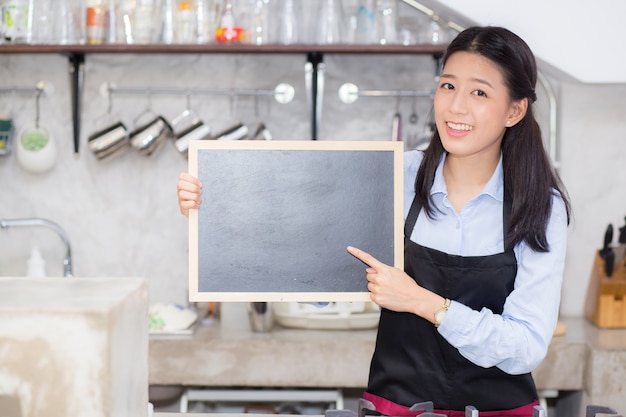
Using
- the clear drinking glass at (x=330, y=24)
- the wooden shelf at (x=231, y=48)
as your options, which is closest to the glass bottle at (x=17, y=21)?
the wooden shelf at (x=231, y=48)

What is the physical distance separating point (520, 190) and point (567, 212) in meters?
0.11

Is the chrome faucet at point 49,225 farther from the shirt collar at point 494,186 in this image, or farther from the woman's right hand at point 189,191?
the shirt collar at point 494,186

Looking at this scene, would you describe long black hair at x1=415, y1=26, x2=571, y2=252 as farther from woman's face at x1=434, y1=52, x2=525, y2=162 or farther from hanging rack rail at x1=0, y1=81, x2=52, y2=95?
hanging rack rail at x1=0, y1=81, x2=52, y2=95

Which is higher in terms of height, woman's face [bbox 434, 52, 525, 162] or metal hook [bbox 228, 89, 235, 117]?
metal hook [bbox 228, 89, 235, 117]

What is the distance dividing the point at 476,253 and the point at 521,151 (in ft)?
0.78

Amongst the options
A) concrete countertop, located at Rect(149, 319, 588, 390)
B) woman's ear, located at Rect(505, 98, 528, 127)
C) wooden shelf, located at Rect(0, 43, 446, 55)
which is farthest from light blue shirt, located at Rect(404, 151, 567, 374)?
wooden shelf, located at Rect(0, 43, 446, 55)

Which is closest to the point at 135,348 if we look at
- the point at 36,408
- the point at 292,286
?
the point at 36,408

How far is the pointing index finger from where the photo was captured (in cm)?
161

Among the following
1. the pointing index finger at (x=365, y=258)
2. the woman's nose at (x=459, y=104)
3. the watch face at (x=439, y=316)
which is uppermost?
the woman's nose at (x=459, y=104)

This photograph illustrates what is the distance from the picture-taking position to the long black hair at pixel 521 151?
5.52ft

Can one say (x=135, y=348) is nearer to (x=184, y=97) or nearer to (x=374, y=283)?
(x=374, y=283)

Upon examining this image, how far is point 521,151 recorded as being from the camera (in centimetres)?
177

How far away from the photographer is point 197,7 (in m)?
2.95

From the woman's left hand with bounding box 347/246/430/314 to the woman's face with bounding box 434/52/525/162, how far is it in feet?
0.92
